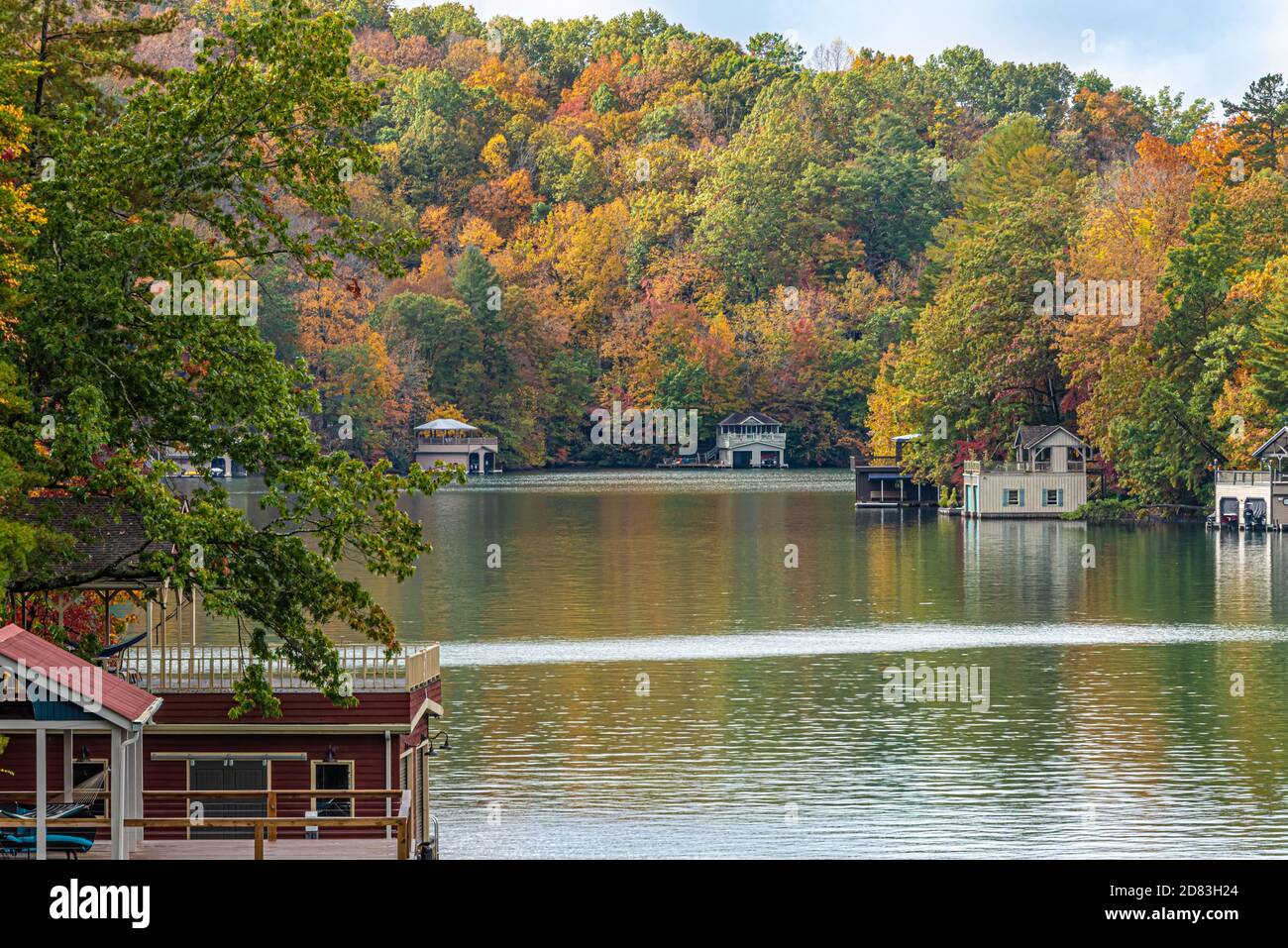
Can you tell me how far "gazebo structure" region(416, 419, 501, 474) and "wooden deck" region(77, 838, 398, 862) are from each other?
122 meters

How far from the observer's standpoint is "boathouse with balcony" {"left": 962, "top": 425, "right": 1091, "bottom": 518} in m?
97.1

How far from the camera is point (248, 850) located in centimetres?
2383

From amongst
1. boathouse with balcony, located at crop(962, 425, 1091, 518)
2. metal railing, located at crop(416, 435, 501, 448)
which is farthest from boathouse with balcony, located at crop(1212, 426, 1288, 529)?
metal railing, located at crop(416, 435, 501, 448)

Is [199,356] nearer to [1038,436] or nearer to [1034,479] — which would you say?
[1038,436]

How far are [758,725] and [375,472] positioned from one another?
1504 centimetres
